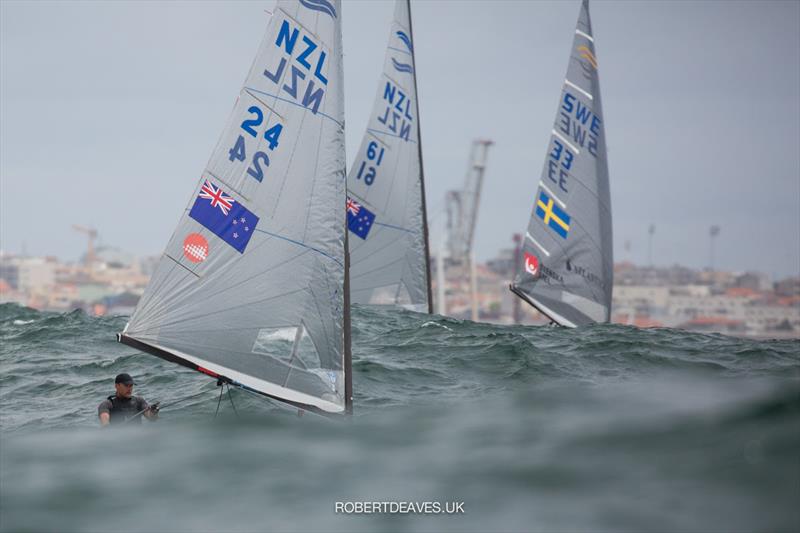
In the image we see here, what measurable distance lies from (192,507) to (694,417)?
13.3 feet

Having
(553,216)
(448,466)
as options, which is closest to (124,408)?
(448,466)

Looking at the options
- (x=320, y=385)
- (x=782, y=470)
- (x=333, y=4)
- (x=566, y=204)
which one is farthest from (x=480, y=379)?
(x=566, y=204)

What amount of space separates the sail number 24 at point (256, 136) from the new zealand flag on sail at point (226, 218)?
414 mm

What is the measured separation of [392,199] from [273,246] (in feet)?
36.4

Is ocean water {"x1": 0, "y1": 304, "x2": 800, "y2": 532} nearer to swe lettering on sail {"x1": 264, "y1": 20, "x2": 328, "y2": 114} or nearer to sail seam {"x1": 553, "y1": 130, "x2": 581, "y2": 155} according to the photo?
swe lettering on sail {"x1": 264, "y1": 20, "x2": 328, "y2": 114}

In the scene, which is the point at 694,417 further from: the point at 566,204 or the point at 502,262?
the point at 502,262

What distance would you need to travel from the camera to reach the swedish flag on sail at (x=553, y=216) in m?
22.5

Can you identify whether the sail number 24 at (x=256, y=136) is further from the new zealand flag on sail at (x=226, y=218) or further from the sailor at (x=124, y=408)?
the sailor at (x=124, y=408)

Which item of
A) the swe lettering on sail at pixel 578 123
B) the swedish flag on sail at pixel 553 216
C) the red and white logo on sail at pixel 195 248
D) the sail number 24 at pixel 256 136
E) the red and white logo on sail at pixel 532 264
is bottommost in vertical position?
the red and white logo on sail at pixel 195 248

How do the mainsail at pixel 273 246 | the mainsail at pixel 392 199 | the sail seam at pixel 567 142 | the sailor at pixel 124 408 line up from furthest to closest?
the sail seam at pixel 567 142
the mainsail at pixel 392 199
the mainsail at pixel 273 246
the sailor at pixel 124 408

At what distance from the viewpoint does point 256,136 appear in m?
11.4

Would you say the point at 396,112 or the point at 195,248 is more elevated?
the point at 396,112

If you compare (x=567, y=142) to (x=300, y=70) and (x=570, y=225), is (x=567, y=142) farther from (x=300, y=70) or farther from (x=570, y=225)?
(x=300, y=70)

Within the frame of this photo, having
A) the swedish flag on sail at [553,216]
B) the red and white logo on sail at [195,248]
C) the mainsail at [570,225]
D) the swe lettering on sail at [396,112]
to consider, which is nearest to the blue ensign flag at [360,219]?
the swe lettering on sail at [396,112]
